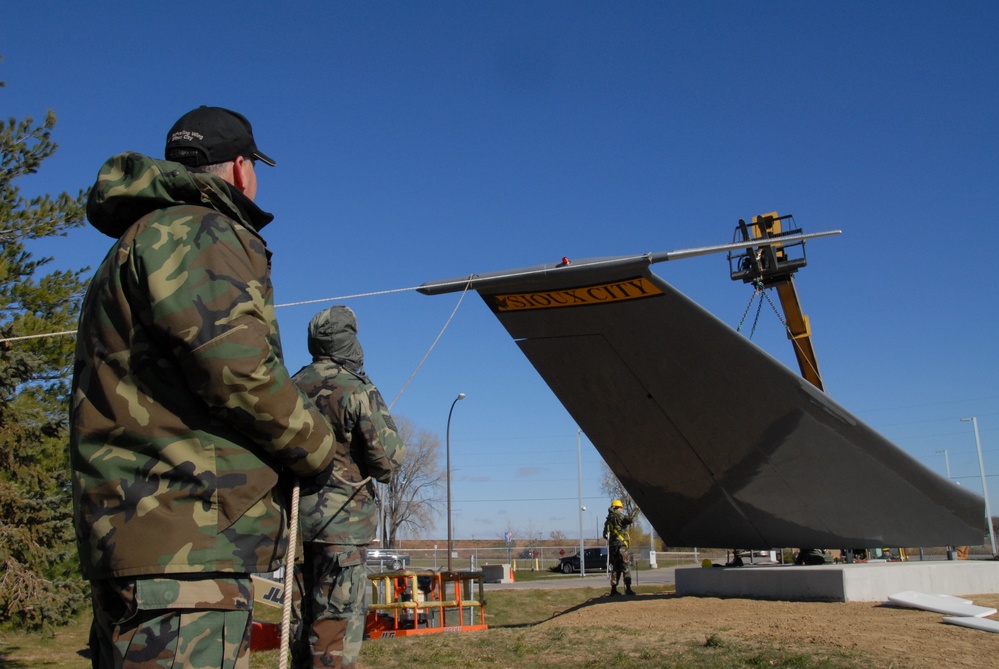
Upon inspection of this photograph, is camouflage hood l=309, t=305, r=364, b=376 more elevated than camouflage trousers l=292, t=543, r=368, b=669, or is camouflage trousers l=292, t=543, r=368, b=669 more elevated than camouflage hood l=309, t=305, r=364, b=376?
camouflage hood l=309, t=305, r=364, b=376

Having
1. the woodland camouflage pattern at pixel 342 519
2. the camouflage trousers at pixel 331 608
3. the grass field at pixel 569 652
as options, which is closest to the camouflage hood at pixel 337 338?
the woodland camouflage pattern at pixel 342 519

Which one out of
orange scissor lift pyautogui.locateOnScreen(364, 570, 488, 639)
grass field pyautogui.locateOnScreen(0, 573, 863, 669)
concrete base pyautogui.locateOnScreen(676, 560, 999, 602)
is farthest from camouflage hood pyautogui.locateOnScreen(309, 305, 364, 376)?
concrete base pyautogui.locateOnScreen(676, 560, 999, 602)

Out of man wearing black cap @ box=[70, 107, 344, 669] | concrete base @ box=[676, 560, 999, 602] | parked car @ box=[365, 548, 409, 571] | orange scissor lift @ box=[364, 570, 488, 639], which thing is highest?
man wearing black cap @ box=[70, 107, 344, 669]

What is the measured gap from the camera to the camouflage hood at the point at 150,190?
2.16 m

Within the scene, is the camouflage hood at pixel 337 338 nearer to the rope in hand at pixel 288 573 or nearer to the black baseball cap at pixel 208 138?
the black baseball cap at pixel 208 138

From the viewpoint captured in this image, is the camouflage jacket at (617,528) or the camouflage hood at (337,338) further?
the camouflage jacket at (617,528)

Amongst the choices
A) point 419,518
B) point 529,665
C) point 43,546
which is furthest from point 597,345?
point 419,518

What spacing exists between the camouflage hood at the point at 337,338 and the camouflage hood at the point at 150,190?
2.53 metres

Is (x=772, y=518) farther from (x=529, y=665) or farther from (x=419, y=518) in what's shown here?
(x=419, y=518)

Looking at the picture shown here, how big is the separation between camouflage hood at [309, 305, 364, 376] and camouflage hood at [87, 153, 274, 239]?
2534 mm

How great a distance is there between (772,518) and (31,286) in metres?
10.0

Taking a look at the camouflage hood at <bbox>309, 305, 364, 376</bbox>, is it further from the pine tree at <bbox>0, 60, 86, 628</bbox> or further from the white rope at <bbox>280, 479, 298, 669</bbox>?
the pine tree at <bbox>0, 60, 86, 628</bbox>

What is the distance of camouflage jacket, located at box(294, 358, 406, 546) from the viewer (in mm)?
4281

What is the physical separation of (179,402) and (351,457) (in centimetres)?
250
